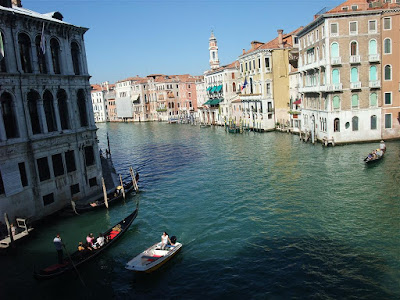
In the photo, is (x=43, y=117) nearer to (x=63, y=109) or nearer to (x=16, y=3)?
→ (x=63, y=109)

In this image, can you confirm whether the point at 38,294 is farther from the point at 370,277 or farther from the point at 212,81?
the point at 212,81

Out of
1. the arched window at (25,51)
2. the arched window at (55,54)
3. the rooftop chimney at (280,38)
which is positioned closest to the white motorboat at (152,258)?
the arched window at (25,51)

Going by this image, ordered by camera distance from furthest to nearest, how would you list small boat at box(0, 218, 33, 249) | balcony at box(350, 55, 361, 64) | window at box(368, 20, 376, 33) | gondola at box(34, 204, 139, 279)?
balcony at box(350, 55, 361, 64)
window at box(368, 20, 376, 33)
small boat at box(0, 218, 33, 249)
gondola at box(34, 204, 139, 279)

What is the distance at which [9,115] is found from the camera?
1678cm

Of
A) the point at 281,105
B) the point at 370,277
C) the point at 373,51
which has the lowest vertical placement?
the point at 370,277

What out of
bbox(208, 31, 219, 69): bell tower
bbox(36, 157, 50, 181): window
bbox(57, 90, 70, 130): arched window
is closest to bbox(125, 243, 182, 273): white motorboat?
bbox(36, 157, 50, 181): window

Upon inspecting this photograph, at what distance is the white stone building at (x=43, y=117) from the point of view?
650 inches

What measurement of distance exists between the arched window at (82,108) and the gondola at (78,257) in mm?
7355

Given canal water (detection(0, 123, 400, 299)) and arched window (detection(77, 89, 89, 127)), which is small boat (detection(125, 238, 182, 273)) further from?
arched window (detection(77, 89, 89, 127))

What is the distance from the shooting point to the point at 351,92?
32.0 m

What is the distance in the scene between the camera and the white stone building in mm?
16500

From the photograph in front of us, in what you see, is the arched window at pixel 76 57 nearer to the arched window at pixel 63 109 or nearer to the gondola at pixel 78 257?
the arched window at pixel 63 109

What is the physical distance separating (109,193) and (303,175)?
1276 cm

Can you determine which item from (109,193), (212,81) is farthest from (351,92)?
(212,81)
